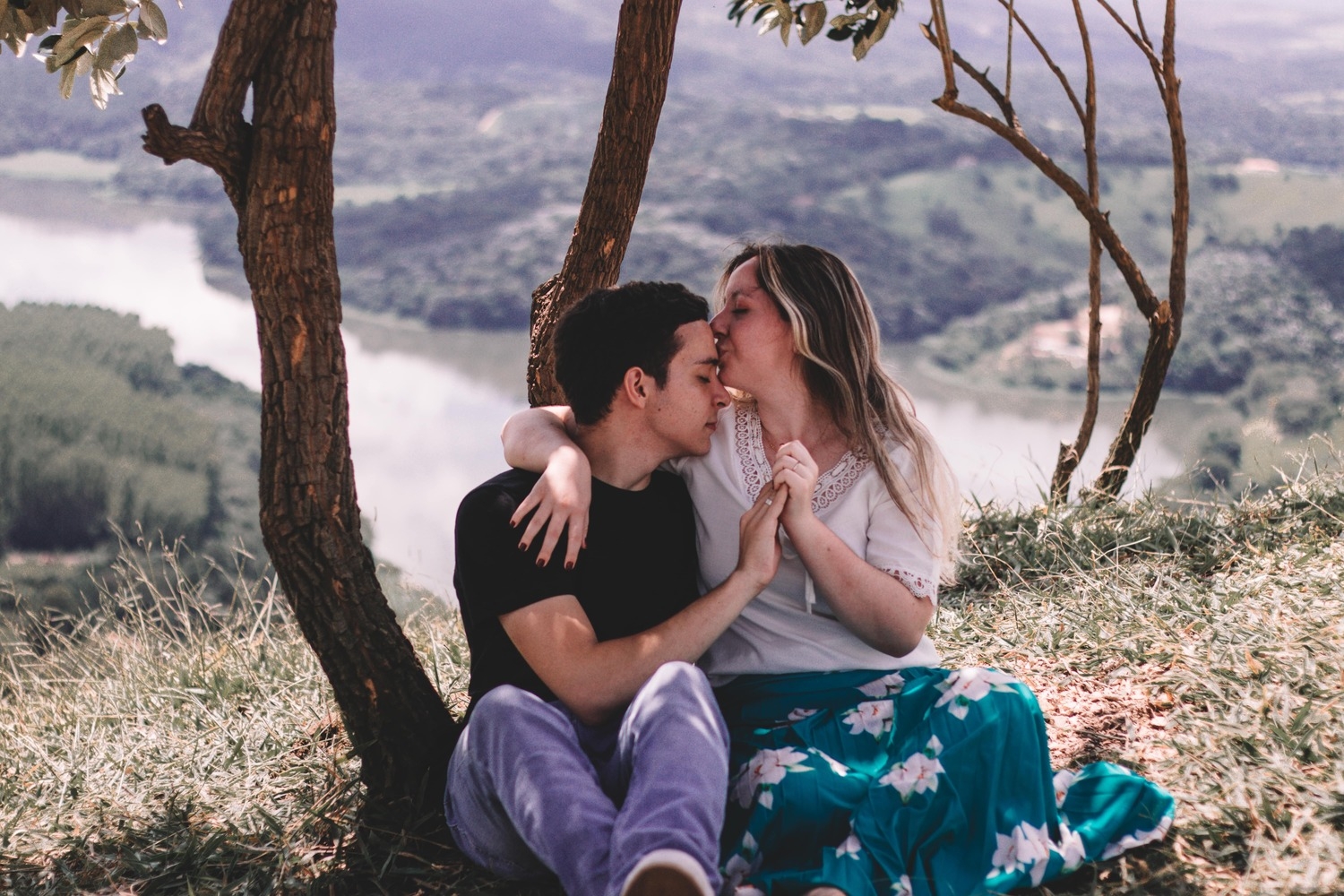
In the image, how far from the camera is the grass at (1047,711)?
2188mm

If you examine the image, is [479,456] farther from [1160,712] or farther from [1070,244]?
[1070,244]

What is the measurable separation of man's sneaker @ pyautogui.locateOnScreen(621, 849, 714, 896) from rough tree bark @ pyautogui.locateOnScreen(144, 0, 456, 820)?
3.06 ft

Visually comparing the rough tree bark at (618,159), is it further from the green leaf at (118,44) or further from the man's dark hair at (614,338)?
the green leaf at (118,44)

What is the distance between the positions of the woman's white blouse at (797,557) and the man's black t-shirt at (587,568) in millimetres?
72

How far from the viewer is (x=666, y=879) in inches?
62.8

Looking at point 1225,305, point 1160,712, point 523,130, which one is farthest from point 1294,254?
point 1160,712

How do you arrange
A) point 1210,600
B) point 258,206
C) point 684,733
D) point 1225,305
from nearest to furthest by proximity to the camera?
point 684,733, point 258,206, point 1210,600, point 1225,305

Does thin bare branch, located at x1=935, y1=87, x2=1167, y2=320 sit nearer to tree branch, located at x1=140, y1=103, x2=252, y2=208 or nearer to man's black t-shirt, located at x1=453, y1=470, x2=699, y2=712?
man's black t-shirt, located at x1=453, y1=470, x2=699, y2=712

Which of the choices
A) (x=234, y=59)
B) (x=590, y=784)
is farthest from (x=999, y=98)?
(x=590, y=784)

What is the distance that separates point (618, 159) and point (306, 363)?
4.11ft

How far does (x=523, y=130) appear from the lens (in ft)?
97.5

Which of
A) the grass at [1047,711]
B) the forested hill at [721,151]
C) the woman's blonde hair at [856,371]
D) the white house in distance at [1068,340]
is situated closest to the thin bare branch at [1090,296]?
the grass at [1047,711]

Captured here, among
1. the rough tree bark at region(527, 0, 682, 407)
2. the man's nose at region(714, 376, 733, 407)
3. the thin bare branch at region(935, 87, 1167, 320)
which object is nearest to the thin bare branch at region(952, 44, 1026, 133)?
the thin bare branch at region(935, 87, 1167, 320)

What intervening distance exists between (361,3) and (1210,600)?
30.5 m
